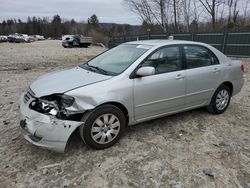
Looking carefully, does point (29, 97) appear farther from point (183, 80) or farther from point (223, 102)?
point (223, 102)

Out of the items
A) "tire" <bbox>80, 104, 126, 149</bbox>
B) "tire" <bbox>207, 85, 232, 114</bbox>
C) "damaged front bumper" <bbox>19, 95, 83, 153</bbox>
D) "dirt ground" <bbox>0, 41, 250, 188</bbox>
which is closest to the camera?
"dirt ground" <bbox>0, 41, 250, 188</bbox>

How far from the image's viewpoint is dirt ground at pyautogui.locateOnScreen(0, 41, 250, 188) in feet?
9.27

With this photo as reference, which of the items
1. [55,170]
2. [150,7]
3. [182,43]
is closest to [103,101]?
[55,170]

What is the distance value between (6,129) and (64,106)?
1.70 metres

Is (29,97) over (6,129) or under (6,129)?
over

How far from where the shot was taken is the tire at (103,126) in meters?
3.20

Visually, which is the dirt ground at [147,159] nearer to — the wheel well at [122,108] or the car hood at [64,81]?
the wheel well at [122,108]

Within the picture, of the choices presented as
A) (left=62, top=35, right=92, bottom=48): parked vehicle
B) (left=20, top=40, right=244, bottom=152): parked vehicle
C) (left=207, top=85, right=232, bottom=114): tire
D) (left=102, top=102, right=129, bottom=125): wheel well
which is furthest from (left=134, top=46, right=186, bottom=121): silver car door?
(left=62, top=35, right=92, bottom=48): parked vehicle

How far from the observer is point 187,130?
4.10m

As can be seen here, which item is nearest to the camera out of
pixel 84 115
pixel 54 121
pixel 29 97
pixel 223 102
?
pixel 54 121

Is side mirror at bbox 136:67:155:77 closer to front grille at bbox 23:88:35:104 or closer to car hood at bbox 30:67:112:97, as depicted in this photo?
car hood at bbox 30:67:112:97

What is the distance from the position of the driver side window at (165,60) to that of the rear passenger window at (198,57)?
0.22 meters

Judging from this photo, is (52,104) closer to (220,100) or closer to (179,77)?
(179,77)

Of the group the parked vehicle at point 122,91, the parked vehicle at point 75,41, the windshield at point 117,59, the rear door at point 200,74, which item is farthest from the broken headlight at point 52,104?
the parked vehicle at point 75,41
